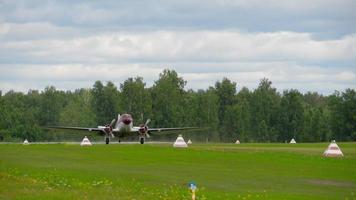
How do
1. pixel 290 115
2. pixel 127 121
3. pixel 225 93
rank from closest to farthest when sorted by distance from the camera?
pixel 127 121
pixel 290 115
pixel 225 93

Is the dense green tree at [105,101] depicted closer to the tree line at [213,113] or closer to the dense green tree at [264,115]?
the tree line at [213,113]

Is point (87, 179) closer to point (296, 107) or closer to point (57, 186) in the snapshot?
point (57, 186)

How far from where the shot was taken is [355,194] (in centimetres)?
2469

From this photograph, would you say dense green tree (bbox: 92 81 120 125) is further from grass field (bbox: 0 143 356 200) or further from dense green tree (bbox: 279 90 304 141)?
grass field (bbox: 0 143 356 200)

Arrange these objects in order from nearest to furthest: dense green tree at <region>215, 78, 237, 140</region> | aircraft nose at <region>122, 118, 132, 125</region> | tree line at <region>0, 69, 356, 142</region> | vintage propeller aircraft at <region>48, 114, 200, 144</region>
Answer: aircraft nose at <region>122, 118, 132, 125</region> < vintage propeller aircraft at <region>48, 114, 200, 144</region> < tree line at <region>0, 69, 356, 142</region> < dense green tree at <region>215, 78, 237, 140</region>

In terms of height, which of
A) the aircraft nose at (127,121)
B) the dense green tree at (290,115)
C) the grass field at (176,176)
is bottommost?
the grass field at (176,176)

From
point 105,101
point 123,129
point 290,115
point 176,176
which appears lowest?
point 176,176

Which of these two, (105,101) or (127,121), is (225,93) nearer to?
(105,101)

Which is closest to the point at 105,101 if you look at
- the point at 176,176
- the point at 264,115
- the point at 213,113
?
the point at 213,113

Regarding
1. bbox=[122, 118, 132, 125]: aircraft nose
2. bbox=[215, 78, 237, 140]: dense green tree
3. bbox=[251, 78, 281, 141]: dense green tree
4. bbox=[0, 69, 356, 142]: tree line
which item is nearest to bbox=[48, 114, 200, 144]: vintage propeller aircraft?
bbox=[122, 118, 132, 125]: aircraft nose

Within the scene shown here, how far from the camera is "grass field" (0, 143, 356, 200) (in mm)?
23594

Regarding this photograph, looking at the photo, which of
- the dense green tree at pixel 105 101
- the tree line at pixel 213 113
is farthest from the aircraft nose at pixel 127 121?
the dense green tree at pixel 105 101

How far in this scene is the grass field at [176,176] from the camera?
23.6 metres

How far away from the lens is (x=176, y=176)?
1164 inches
